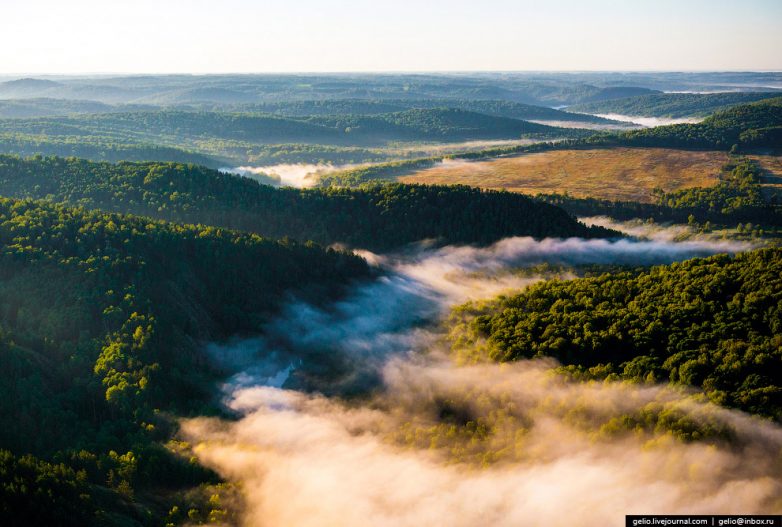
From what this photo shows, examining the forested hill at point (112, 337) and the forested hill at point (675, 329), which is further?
the forested hill at point (112, 337)

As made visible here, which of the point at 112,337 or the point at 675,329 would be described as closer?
the point at 675,329

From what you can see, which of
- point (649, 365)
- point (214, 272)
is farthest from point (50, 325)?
point (649, 365)

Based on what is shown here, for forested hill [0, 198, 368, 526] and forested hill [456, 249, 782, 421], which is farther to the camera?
forested hill [0, 198, 368, 526]

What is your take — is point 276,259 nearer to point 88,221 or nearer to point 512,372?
point 88,221

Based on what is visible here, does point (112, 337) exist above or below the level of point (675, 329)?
below
